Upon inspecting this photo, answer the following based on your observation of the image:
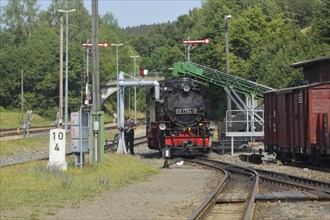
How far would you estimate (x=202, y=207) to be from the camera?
13.4 metres

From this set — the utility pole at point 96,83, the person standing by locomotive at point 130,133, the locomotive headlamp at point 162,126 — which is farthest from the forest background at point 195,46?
the utility pole at point 96,83

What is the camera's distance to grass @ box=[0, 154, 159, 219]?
47.7ft

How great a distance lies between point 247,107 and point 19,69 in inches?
2991

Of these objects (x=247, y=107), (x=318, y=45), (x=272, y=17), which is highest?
(x=272, y=17)

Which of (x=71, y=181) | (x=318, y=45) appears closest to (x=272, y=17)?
(x=318, y=45)

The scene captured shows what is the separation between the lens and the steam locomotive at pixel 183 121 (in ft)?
106

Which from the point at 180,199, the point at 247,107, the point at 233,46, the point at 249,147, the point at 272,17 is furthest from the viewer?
the point at 272,17

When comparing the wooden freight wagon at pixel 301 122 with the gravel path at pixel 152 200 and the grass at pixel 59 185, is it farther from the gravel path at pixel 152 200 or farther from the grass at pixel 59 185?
the grass at pixel 59 185

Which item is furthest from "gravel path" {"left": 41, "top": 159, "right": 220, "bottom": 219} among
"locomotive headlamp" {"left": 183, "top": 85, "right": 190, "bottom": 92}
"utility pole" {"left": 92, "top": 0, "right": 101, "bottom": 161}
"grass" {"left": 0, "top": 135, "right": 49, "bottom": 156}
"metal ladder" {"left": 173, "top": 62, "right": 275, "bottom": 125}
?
"grass" {"left": 0, "top": 135, "right": 49, "bottom": 156}

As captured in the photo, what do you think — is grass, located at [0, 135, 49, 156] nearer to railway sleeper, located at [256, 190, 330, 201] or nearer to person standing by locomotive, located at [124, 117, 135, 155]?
person standing by locomotive, located at [124, 117, 135, 155]

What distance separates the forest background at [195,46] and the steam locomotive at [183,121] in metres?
22.0

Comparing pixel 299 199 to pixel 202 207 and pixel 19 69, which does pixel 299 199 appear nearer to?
pixel 202 207

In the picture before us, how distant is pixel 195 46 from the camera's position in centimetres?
8638

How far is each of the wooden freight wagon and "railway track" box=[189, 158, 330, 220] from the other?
3.23 metres
